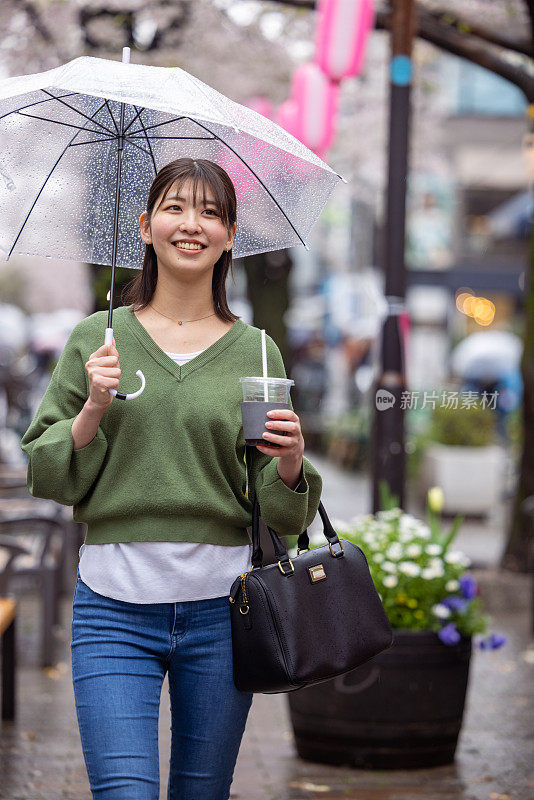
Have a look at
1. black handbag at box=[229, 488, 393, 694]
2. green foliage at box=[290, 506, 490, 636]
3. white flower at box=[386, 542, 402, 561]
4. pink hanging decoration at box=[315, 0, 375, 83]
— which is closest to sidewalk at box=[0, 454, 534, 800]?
green foliage at box=[290, 506, 490, 636]

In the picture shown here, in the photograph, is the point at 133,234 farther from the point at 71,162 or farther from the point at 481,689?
the point at 481,689

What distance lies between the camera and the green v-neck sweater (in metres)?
2.67

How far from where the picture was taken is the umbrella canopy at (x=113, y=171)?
10.3 ft

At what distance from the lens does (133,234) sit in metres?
3.31

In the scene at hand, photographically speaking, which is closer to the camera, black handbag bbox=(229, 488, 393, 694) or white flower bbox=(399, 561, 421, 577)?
black handbag bbox=(229, 488, 393, 694)

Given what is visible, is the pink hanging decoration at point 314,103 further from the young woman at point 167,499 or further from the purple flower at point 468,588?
the young woman at point 167,499

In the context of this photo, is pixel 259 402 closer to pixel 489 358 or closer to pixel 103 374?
pixel 103 374

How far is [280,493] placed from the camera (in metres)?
2.72

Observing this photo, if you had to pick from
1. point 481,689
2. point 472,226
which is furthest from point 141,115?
point 472,226

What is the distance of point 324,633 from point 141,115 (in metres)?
1.42

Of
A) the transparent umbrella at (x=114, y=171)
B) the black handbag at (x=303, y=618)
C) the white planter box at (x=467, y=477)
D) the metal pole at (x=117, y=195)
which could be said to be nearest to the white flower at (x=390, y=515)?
the transparent umbrella at (x=114, y=171)

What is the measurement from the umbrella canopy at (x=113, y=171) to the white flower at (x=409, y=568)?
1.89 metres

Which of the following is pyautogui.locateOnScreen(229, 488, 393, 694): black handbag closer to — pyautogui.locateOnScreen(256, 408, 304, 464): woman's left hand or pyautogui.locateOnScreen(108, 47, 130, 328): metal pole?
pyautogui.locateOnScreen(256, 408, 304, 464): woman's left hand

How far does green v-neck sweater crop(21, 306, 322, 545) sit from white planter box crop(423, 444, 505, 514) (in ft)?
36.6
